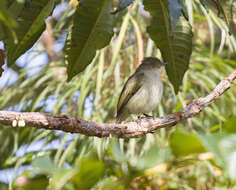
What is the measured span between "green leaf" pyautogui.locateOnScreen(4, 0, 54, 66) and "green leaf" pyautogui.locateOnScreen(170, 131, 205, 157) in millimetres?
975

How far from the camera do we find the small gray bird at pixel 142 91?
154 inches

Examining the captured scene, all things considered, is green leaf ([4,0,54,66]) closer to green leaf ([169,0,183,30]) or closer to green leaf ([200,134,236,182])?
green leaf ([169,0,183,30])

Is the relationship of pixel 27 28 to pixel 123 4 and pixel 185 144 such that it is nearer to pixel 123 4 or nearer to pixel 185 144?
pixel 123 4

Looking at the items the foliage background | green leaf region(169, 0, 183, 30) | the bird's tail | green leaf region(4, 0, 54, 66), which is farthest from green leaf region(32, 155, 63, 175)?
the bird's tail

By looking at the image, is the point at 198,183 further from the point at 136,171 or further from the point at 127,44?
the point at 136,171

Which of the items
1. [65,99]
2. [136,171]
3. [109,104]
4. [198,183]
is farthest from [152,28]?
[65,99]

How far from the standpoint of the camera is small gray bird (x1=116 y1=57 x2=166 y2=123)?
3.90 m

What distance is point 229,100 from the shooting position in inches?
188

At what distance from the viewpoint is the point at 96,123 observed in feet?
6.89

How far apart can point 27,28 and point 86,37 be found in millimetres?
258

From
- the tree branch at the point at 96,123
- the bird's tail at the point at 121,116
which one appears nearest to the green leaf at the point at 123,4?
the tree branch at the point at 96,123

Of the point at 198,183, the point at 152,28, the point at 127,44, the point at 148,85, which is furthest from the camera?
the point at 127,44

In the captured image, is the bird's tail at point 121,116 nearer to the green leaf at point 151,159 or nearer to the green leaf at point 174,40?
the green leaf at point 174,40

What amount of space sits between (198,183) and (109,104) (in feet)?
3.98
